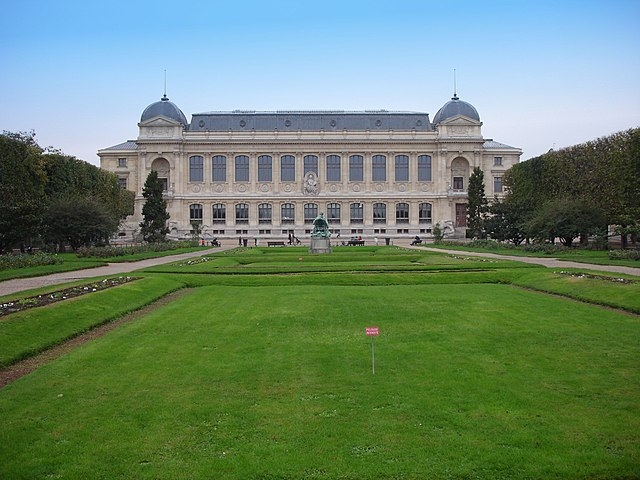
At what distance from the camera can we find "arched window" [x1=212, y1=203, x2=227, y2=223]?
109625 millimetres

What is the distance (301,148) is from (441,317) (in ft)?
309

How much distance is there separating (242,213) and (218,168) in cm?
921

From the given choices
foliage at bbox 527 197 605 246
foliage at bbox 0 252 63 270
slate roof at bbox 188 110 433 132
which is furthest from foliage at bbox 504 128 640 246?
foliage at bbox 0 252 63 270

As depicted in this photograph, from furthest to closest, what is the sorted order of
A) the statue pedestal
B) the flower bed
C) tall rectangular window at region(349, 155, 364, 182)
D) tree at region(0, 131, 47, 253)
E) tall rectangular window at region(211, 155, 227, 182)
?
tall rectangular window at region(349, 155, 364, 182) → tall rectangular window at region(211, 155, 227, 182) → the statue pedestal → tree at region(0, 131, 47, 253) → the flower bed

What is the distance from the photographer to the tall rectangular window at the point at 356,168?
111062 millimetres

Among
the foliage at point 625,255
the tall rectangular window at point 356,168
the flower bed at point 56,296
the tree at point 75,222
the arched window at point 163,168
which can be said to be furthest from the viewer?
the tall rectangular window at point 356,168

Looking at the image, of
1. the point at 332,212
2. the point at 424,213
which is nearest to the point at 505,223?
the point at 424,213

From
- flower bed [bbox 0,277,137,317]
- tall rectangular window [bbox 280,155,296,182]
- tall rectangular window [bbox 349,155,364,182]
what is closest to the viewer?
flower bed [bbox 0,277,137,317]

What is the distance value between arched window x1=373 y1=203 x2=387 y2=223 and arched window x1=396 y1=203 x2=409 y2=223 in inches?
90.1

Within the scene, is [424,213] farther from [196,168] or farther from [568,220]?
[568,220]

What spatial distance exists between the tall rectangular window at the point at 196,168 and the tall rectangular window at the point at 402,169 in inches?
1367

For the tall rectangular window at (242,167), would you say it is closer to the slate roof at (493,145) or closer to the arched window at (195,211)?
the arched window at (195,211)

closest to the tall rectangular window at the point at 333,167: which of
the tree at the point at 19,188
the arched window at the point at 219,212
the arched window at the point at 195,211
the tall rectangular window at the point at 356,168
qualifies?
the tall rectangular window at the point at 356,168

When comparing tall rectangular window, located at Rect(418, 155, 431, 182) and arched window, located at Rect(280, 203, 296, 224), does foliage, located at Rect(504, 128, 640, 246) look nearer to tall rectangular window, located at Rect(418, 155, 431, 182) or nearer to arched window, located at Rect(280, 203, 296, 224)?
tall rectangular window, located at Rect(418, 155, 431, 182)
